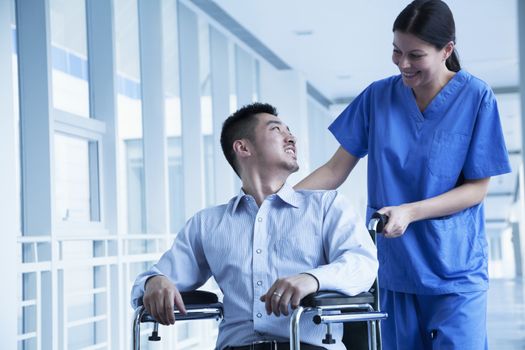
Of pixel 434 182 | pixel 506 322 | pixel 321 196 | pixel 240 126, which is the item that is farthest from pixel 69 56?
pixel 506 322

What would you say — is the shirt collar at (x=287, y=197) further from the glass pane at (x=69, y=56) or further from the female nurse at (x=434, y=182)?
the glass pane at (x=69, y=56)

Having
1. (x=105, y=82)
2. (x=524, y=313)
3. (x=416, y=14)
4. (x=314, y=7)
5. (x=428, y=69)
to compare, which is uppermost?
(x=314, y=7)

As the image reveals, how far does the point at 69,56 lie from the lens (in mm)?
4090

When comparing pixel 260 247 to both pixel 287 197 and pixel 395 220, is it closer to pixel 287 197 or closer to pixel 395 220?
pixel 287 197

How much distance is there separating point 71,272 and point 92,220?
1.35 ft

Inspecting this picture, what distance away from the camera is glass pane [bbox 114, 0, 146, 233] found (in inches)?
191

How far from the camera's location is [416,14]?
1.70 metres

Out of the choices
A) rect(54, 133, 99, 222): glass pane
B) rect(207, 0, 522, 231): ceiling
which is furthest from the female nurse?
rect(207, 0, 522, 231): ceiling

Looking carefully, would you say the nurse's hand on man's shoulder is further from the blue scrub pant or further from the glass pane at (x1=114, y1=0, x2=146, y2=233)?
the glass pane at (x1=114, y1=0, x2=146, y2=233)

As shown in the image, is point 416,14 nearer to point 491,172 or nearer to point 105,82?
point 491,172

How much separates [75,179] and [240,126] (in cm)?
238

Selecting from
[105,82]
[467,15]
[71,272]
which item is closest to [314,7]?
[467,15]

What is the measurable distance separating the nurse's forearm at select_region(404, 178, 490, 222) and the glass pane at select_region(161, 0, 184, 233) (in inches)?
163

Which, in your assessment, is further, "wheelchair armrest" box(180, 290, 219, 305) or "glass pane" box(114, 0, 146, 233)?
"glass pane" box(114, 0, 146, 233)
